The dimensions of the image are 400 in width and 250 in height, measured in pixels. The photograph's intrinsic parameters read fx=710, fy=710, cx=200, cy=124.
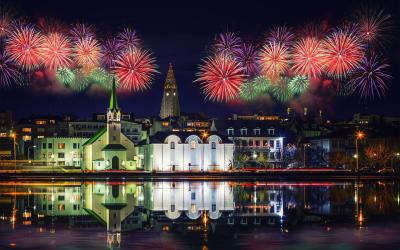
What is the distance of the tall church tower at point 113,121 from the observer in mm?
116125

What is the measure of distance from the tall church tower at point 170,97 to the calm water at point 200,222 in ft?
388

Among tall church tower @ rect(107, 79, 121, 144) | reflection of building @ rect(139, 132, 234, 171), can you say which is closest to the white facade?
reflection of building @ rect(139, 132, 234, 171)

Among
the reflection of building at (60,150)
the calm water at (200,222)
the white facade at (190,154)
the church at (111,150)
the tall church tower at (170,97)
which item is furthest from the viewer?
the tall church tower at (170,97)

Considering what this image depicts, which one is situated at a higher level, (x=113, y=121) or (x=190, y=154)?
(x=113, y=121)

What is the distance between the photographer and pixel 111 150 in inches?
4505

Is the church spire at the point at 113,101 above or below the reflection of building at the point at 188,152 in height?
above

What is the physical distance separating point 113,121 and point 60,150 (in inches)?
916

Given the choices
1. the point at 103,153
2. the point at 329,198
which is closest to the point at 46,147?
the point at 103,153

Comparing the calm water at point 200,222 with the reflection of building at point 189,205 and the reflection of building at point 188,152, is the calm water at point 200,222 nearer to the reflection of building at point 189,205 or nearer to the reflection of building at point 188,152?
the reflection of building at point 189,205

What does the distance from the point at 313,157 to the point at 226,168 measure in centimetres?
2695

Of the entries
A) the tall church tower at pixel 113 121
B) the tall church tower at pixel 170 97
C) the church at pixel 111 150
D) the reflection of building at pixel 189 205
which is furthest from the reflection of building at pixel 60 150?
the reflection of building at pixel 189 205

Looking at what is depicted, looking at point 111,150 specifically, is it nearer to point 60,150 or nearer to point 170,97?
point 60,150

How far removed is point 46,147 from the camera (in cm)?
13538

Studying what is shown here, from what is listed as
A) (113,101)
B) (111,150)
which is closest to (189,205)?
(111,150)
